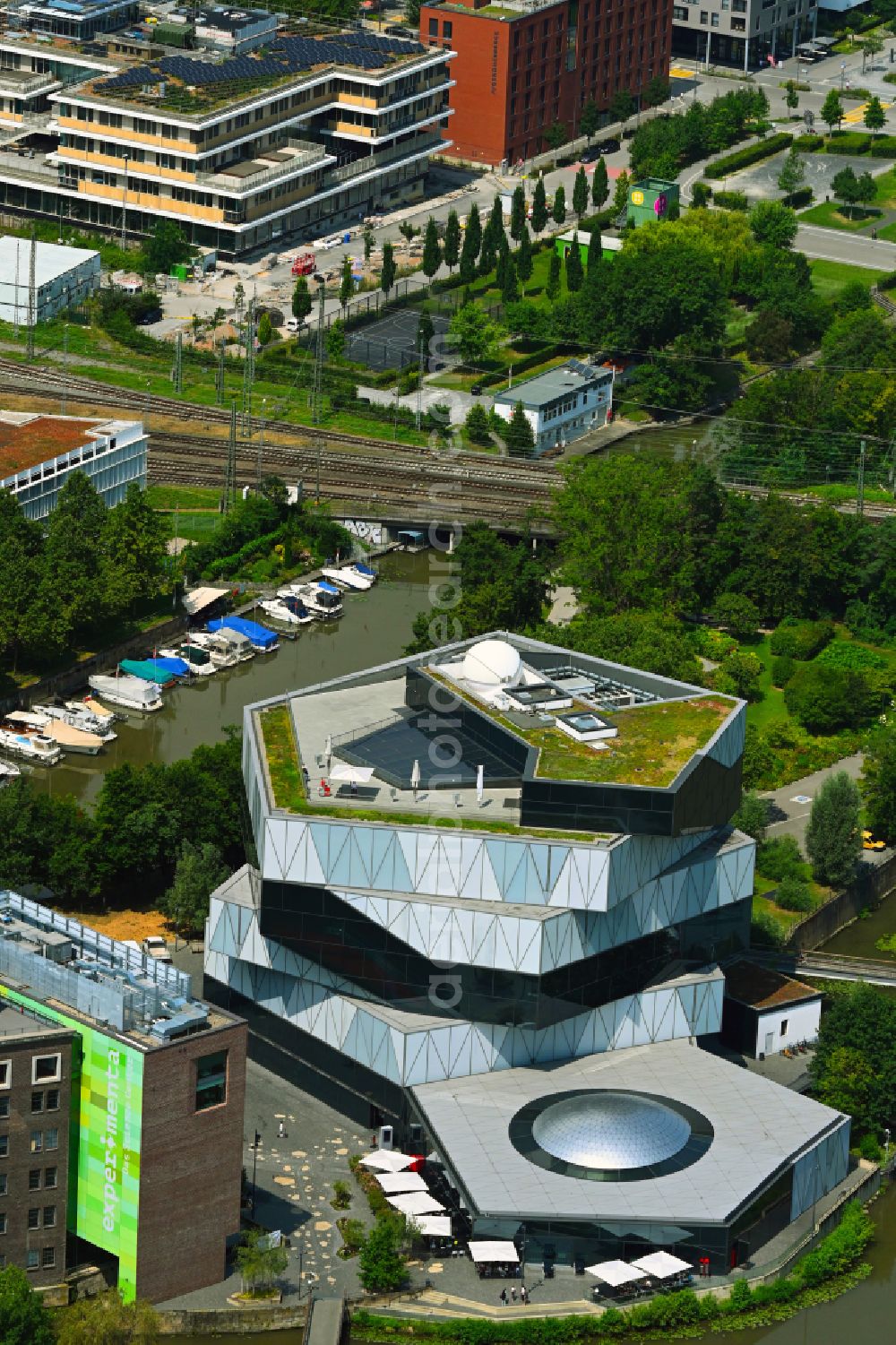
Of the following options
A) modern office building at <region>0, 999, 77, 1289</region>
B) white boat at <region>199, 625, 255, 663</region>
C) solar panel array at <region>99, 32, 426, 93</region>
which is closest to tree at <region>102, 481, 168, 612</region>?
white boat at <region>199, 625, 255, 663</region>

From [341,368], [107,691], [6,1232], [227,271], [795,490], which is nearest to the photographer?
[6,1232]

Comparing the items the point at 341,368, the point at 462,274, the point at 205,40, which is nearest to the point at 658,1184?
the point at 341,368

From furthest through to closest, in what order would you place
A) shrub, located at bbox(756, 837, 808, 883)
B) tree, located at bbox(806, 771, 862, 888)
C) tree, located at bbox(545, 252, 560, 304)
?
1. tree, located at bbox(545, 252, 560, 304)
2. shrub, located at bbox(756, 837, 808, 883)
3. tree, located at bbox(806, 771, 862, 888)

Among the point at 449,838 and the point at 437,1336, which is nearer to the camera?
the point at 437,1336

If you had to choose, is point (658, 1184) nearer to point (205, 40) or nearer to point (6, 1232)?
point (6, 1232)

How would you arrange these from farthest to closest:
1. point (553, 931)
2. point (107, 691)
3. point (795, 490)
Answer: point (795, 490) → point (107, 691) → point (553, 931)

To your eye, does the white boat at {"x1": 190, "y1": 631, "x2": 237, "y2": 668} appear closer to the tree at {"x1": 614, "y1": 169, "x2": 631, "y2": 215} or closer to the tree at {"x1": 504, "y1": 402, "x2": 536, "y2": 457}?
the tree at {"x1": 504, "y1": 402, "x2": 536, "y2": 457}

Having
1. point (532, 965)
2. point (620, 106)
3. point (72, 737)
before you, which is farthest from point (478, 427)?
point (532, 965)
